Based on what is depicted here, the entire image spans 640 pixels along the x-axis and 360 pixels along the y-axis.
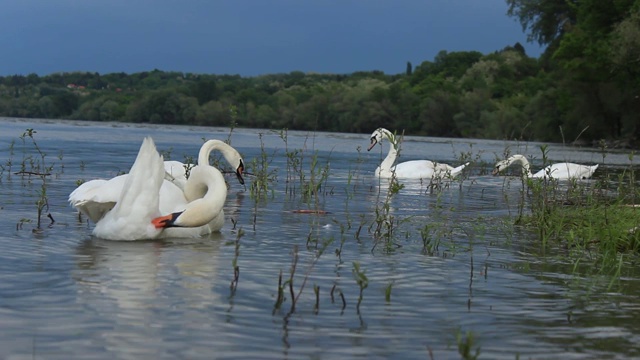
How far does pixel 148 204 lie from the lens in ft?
29.9

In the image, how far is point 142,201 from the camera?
909cm

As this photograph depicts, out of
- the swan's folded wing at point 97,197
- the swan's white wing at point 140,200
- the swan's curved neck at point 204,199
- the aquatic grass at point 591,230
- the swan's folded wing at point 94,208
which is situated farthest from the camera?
the swan's folded wing at point 94,208

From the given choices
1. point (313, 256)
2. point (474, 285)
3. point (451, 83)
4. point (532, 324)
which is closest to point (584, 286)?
point (474, 285)

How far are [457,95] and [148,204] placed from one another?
88131 millimetres

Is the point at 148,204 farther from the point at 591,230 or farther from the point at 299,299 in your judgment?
the point at 591,230

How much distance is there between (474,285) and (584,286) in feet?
2.76

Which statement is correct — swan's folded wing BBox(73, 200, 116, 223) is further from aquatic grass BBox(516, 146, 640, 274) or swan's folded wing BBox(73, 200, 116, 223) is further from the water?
aquatic grass BBox(516, 146, 640, 274)

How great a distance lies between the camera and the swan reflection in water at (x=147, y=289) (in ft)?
17.2

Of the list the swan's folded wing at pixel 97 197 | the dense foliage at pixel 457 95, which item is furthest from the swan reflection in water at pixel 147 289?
the dense foliage at pixel 457 95

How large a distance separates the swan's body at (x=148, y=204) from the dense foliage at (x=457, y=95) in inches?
1483

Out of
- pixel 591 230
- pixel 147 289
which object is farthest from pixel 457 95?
pixel 147 289

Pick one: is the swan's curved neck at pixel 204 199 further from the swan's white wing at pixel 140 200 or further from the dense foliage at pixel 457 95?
the dense foliage at pixel 457 95

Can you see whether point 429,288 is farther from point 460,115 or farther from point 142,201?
point 460,115

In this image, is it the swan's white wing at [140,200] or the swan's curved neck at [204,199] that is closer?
the swan's curved neck at [204,199]
